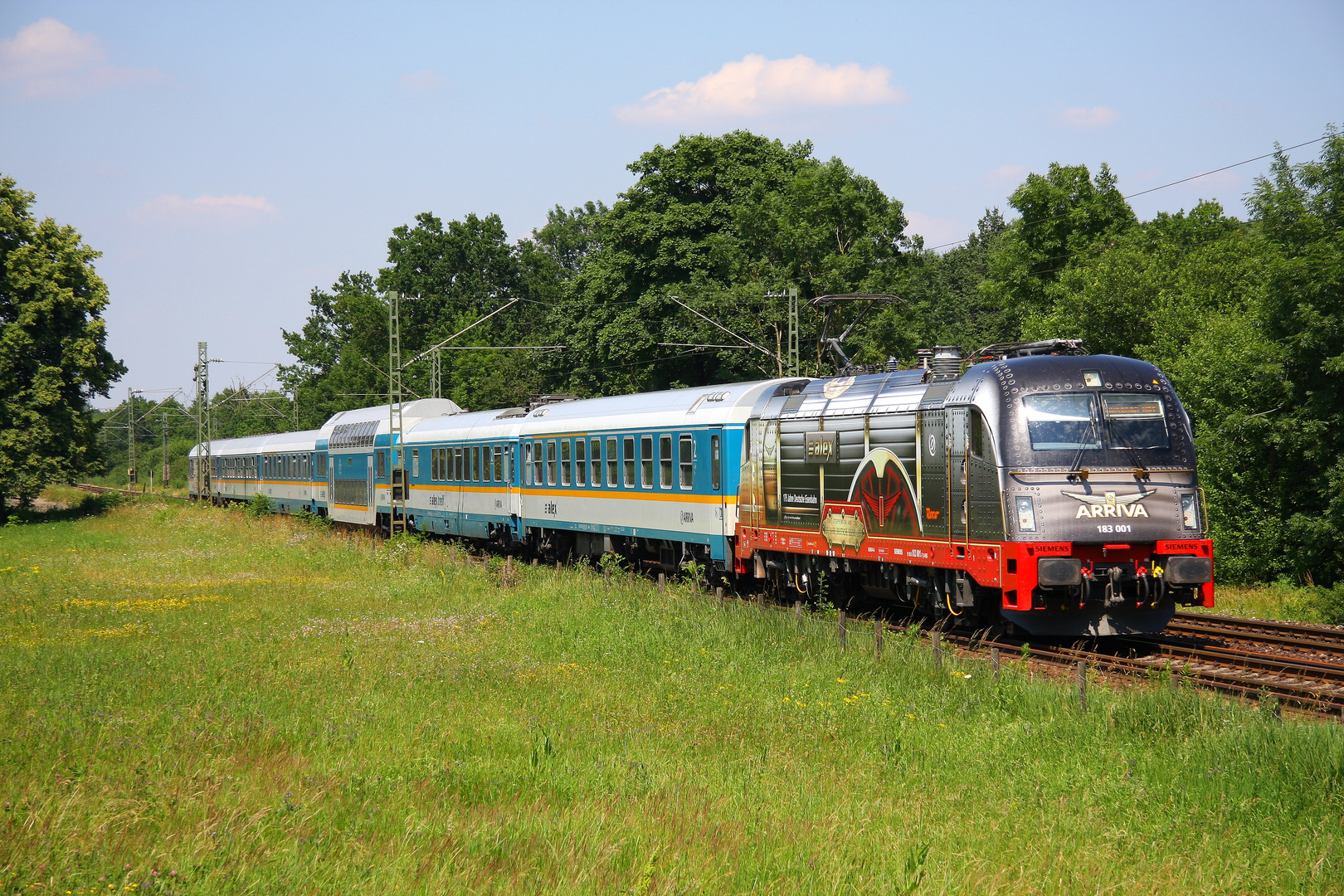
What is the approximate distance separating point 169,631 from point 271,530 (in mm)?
22969

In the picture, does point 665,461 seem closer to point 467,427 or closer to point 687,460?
point 687,460

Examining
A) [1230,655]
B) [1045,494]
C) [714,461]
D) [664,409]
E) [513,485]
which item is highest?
[664,409]

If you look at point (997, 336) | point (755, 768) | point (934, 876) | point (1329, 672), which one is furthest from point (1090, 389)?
point (997, 336)

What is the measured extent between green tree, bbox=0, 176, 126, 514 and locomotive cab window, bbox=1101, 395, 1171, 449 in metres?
42.3

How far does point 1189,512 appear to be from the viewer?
13.4 m

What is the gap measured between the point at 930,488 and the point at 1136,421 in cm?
267

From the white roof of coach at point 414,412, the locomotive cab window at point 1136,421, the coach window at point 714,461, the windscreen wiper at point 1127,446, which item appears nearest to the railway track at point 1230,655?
the windscreen wiper at point 1127,446

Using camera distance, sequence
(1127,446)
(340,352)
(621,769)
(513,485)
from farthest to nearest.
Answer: (340,352) < (513,485) < (1127,446) < (621,769)

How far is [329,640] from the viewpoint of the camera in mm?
14281

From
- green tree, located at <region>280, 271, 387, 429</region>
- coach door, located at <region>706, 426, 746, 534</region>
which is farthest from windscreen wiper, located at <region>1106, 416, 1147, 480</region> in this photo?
green tree, located at <region>280, 271, 387, 429</region>

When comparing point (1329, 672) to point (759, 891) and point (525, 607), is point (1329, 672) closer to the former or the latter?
point (759, 891)

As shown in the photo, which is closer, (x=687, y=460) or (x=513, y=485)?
(x=687, y=460)

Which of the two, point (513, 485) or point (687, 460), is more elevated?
point (687, 460)

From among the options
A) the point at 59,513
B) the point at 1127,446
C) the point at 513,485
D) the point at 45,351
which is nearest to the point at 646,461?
the point at 513,485
